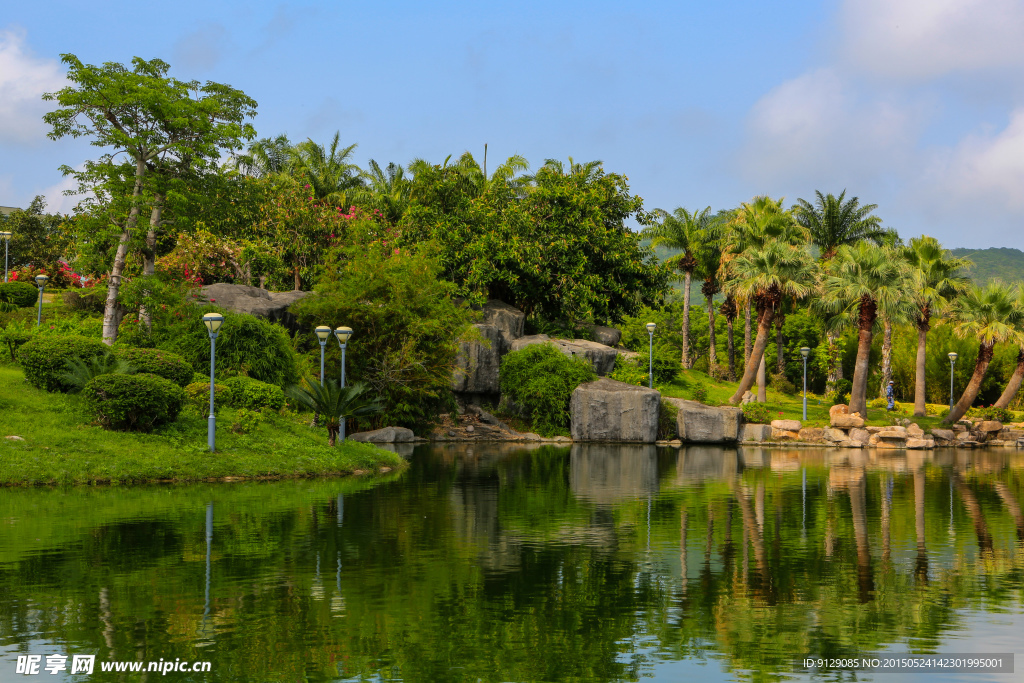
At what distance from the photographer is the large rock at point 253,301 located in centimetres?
3672

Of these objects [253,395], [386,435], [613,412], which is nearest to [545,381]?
[613,412]

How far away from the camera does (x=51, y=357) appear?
82.4 feet

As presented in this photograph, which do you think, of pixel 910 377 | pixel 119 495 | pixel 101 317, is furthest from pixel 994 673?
pixel 910 377

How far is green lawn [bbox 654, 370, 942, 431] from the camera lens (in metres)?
45.2

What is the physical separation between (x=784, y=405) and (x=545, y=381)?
672 inches

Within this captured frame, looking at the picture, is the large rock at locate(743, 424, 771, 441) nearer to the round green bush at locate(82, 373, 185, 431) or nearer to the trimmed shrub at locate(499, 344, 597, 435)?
the trimmed shrub at locate(499, 344, 597, 435)

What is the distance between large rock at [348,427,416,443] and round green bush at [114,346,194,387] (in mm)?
8092

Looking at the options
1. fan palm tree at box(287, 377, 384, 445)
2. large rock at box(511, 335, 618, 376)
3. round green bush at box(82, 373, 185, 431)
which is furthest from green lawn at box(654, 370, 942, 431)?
round green bush at box(82, 373, 185, 431)

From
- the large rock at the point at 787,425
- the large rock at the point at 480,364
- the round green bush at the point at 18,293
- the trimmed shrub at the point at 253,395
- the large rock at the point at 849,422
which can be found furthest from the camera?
the round green bush at the point at 18,293

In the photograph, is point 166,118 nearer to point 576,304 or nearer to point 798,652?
point 576,304

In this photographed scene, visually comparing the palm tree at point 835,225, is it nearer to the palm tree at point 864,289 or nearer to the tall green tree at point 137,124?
the palm tree at point 864,289

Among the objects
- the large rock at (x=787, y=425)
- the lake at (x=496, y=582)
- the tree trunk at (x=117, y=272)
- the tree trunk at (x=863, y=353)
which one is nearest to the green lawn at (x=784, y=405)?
the tree trunk at (x=863, y=353)

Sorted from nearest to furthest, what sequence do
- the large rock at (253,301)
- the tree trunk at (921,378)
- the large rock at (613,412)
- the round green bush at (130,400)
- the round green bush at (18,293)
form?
the round green bush at (130,400), the large rock at (253,301), the large rock at (613,412), the round green bush at (18,293), the tree trunk at (921,378)

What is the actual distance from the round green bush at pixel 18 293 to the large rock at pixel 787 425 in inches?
1461
